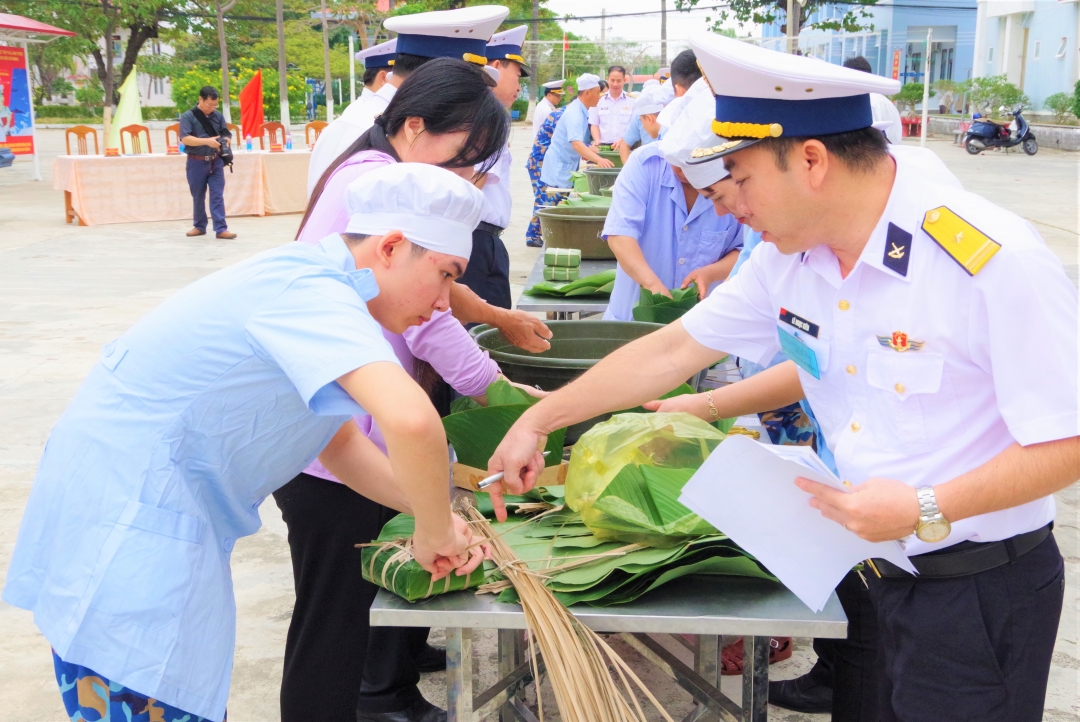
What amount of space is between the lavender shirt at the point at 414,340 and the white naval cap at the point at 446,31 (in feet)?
2.69

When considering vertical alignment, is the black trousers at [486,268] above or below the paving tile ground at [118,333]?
above

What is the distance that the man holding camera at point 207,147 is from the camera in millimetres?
9777

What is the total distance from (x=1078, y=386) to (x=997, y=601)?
1.27 feet

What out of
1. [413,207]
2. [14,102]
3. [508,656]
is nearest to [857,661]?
[508,656]

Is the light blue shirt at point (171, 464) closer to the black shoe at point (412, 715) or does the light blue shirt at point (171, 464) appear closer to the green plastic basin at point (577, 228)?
the black shoe at point (412, 715)

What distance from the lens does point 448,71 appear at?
1989mm

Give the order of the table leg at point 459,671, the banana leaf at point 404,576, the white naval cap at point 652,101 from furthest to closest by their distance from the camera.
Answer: the white naval cap at point 652,101 < the table leg at point 459,671 < the banana leaf at point 404,576

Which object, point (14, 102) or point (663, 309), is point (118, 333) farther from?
point (14, 102)

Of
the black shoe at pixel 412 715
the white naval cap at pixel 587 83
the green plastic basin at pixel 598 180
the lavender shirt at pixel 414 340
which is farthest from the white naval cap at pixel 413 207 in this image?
the white naval cap at pixel 587 83

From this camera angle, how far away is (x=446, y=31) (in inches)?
105

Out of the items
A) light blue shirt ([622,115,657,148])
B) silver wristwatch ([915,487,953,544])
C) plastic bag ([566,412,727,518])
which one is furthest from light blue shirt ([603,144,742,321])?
light blue shirt ([622,115,657,148])

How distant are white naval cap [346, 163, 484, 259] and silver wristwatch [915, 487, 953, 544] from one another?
755 millimetres

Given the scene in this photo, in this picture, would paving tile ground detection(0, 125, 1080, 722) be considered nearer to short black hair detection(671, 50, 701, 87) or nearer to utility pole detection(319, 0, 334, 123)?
short black hair detection(671, 50, 701, 87)

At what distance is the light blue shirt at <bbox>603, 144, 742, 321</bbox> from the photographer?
3.29 meters
